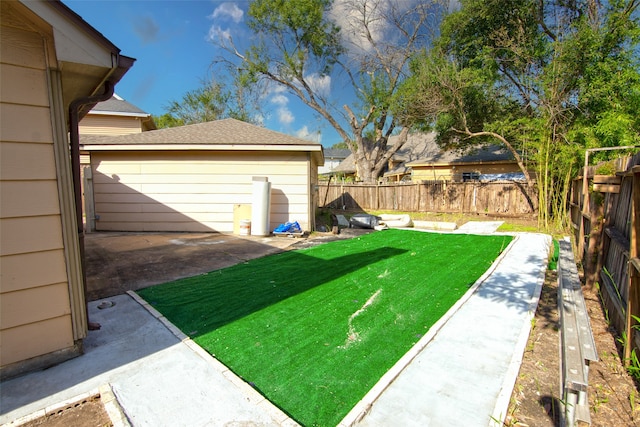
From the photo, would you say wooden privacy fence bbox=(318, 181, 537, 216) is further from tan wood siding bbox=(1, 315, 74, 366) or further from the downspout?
tan wood siding bbox=(1, 315, 74, 366)

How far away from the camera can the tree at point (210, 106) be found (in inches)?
949

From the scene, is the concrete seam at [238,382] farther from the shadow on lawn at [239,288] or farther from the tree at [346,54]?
the tree at [346,54]

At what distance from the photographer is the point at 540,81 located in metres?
9.80

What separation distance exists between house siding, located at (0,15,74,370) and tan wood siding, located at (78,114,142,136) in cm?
1316

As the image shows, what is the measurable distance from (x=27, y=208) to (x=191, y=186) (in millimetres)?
6672

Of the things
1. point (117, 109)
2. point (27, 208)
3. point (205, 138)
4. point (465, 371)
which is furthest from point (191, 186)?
point (465, 371)

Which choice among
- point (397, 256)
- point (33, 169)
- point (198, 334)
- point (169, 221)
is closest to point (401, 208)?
point (397, 256)

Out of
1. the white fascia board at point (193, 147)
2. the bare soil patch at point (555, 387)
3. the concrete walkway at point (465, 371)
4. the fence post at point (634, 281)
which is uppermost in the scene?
the white fascia board at point (193, 147)

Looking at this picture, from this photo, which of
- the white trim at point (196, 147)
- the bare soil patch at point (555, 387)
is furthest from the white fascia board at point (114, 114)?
the bare soil patch at point (555, 387)

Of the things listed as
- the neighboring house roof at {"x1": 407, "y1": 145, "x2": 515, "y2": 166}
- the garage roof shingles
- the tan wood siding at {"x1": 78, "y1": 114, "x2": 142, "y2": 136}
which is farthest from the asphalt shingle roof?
the neighboring house roof at {"x1": 407, "y1": 145, "x2": 515, "y2": 166}

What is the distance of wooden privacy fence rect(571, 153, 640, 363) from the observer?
93.4 inches

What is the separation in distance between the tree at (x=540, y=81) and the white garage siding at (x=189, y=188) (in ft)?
23.5

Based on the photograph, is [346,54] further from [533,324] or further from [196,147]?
[533,324]

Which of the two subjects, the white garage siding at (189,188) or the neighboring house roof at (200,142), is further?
the white garage siding at (189,188)
